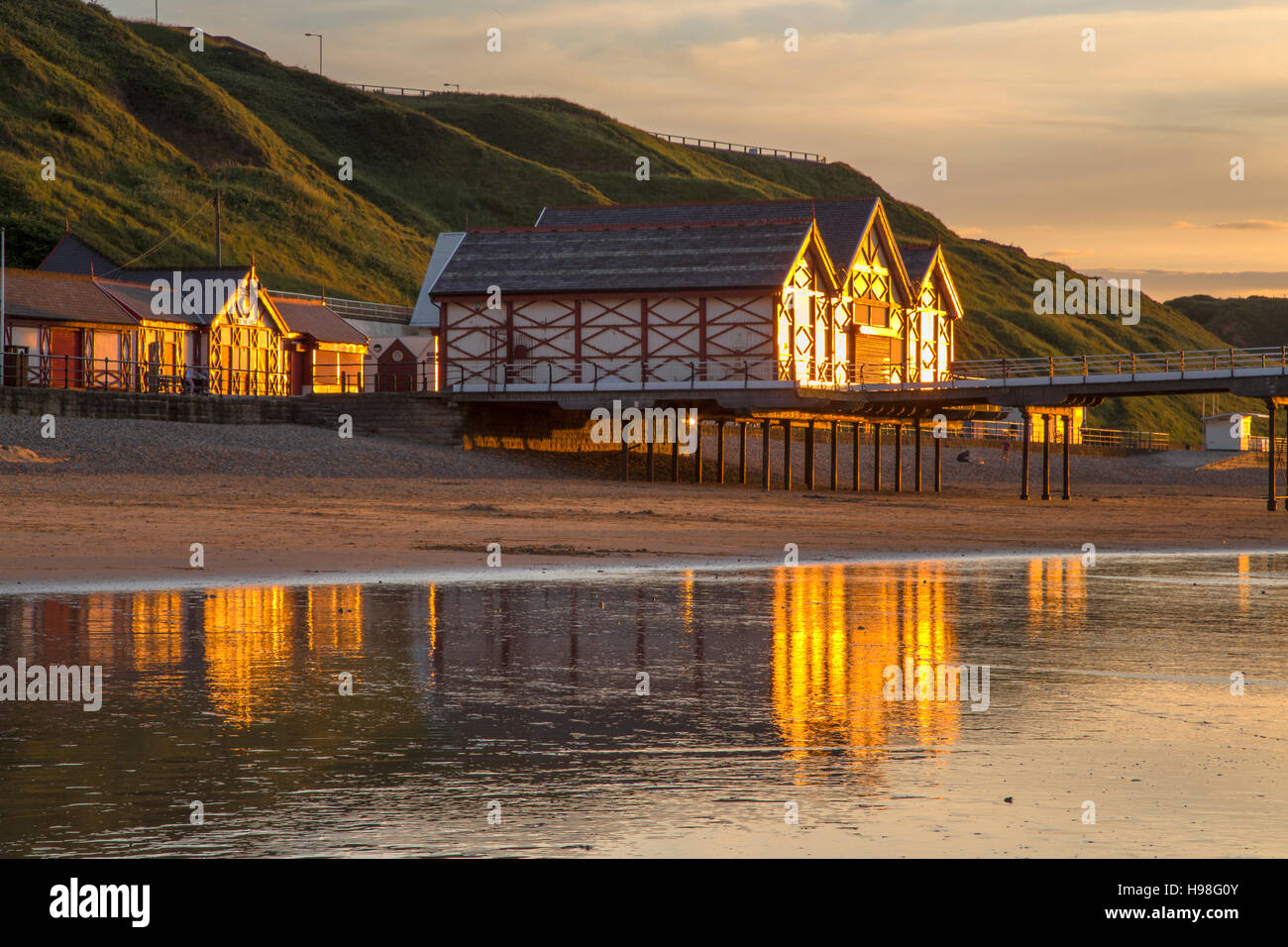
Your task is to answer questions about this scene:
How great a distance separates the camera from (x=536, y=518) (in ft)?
92.4

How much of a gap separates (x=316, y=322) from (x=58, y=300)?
→ 15.5 metres

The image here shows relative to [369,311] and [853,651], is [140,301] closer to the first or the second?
[369,311]

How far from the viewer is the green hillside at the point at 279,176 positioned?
93.2 metres

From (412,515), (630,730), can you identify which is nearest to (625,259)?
(412,515)

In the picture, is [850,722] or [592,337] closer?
[850,722]

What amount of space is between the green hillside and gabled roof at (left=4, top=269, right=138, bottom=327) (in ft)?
90.6

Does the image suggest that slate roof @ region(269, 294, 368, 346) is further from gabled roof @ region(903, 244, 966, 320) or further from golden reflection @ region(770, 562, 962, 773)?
golden reflection @ region(770, 562, 962, 773)

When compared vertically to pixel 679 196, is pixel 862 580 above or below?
below

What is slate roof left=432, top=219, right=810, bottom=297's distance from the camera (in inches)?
2026

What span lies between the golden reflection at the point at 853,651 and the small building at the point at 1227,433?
3582 inches

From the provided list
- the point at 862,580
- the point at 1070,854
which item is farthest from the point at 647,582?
the point at 1070,854

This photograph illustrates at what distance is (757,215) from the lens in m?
62.0

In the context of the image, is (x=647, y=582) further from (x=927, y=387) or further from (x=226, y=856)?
(x=927, y=387)
